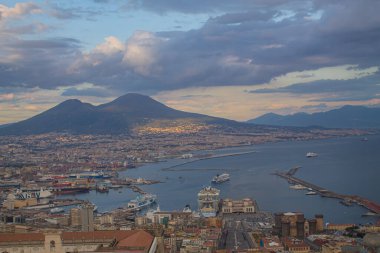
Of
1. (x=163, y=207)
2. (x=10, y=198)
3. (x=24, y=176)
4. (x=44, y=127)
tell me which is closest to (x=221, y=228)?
(x=163, y=207)

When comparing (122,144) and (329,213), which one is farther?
(122,144)

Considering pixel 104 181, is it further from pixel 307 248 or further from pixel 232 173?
pixel 307 248

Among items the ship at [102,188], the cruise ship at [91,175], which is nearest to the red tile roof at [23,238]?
the ship at [102,188]

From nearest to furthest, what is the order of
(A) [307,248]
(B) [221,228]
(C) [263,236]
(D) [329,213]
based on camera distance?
1. (A) [307,248]
2. (C) [263,236]
3. (B) [221,228]
4. (D) [329,213]

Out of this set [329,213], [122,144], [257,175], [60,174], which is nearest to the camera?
[329,213]

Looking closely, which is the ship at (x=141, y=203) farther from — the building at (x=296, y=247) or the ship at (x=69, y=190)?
the building at (x=296, y=247)

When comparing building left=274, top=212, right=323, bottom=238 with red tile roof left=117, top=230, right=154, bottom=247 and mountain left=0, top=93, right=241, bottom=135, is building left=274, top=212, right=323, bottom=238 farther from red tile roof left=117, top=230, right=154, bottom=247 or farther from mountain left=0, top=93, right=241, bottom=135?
mountain left=0, top=93, right=241, bottom=135

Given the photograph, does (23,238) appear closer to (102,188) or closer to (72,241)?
(72,241)
